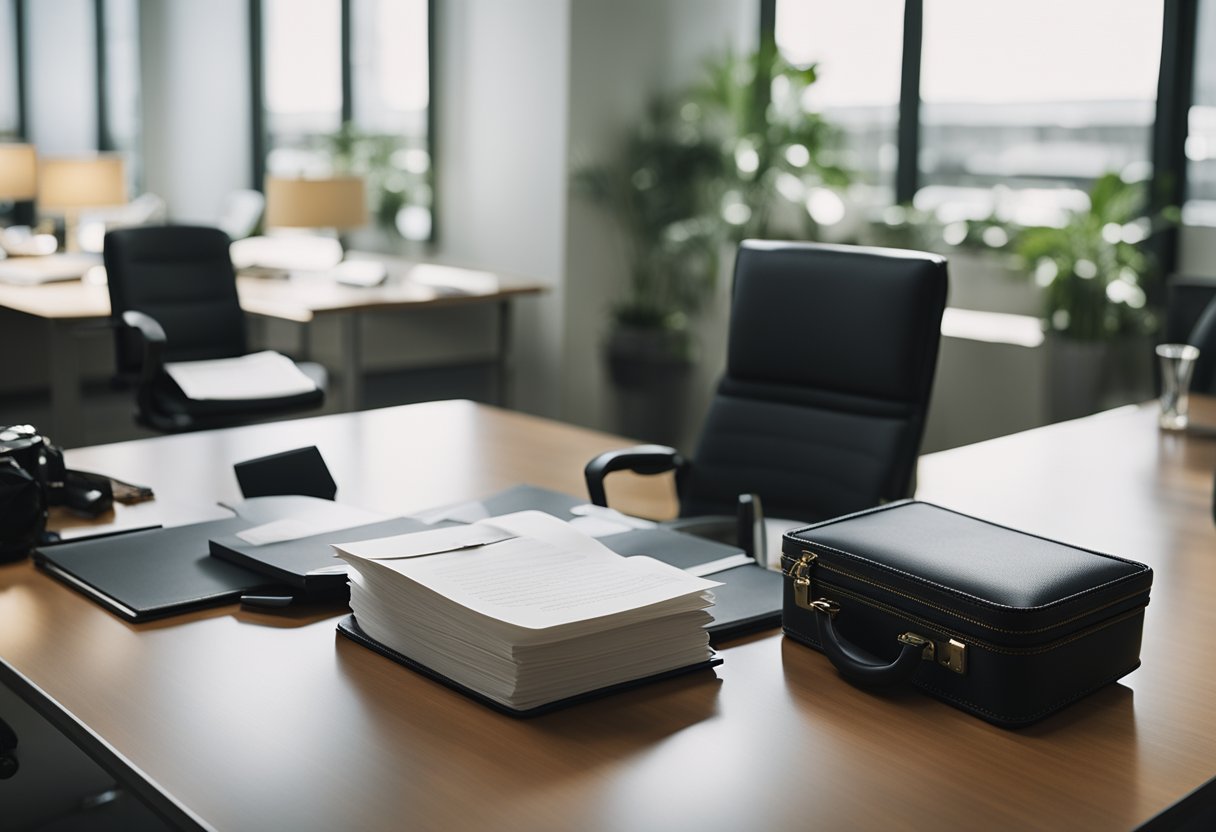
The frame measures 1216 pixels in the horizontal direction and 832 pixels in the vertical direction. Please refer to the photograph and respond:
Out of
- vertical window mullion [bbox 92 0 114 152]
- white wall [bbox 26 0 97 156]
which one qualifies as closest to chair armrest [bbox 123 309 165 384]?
vertical window mullion [bbox 92 0 114 152]

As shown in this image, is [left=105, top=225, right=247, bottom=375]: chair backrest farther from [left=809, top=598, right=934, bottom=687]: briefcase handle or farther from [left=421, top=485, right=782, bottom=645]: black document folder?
[left=809, top=598, right=934, bottom=687]: briefcase handle

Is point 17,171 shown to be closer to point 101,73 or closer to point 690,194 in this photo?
point 690,194

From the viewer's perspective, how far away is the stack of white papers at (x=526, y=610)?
124cm

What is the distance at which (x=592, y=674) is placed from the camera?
128 centimetres

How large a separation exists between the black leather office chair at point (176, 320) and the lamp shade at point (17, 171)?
1851mm

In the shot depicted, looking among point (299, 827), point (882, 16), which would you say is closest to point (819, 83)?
point (882, 16)

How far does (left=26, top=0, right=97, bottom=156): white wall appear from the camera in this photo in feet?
33.6

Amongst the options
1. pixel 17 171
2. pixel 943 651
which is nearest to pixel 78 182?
pixel 17 171

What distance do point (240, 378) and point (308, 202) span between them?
1370 mm

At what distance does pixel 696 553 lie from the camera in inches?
65.7

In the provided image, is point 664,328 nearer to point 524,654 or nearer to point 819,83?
point 819,83

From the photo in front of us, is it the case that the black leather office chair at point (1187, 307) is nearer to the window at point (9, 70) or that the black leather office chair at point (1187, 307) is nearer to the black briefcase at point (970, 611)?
the black briefcase at point (970, 611)

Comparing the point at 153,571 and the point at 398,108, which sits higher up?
the point at 398,108

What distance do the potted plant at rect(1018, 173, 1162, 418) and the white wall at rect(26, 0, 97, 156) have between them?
8.18 metres
